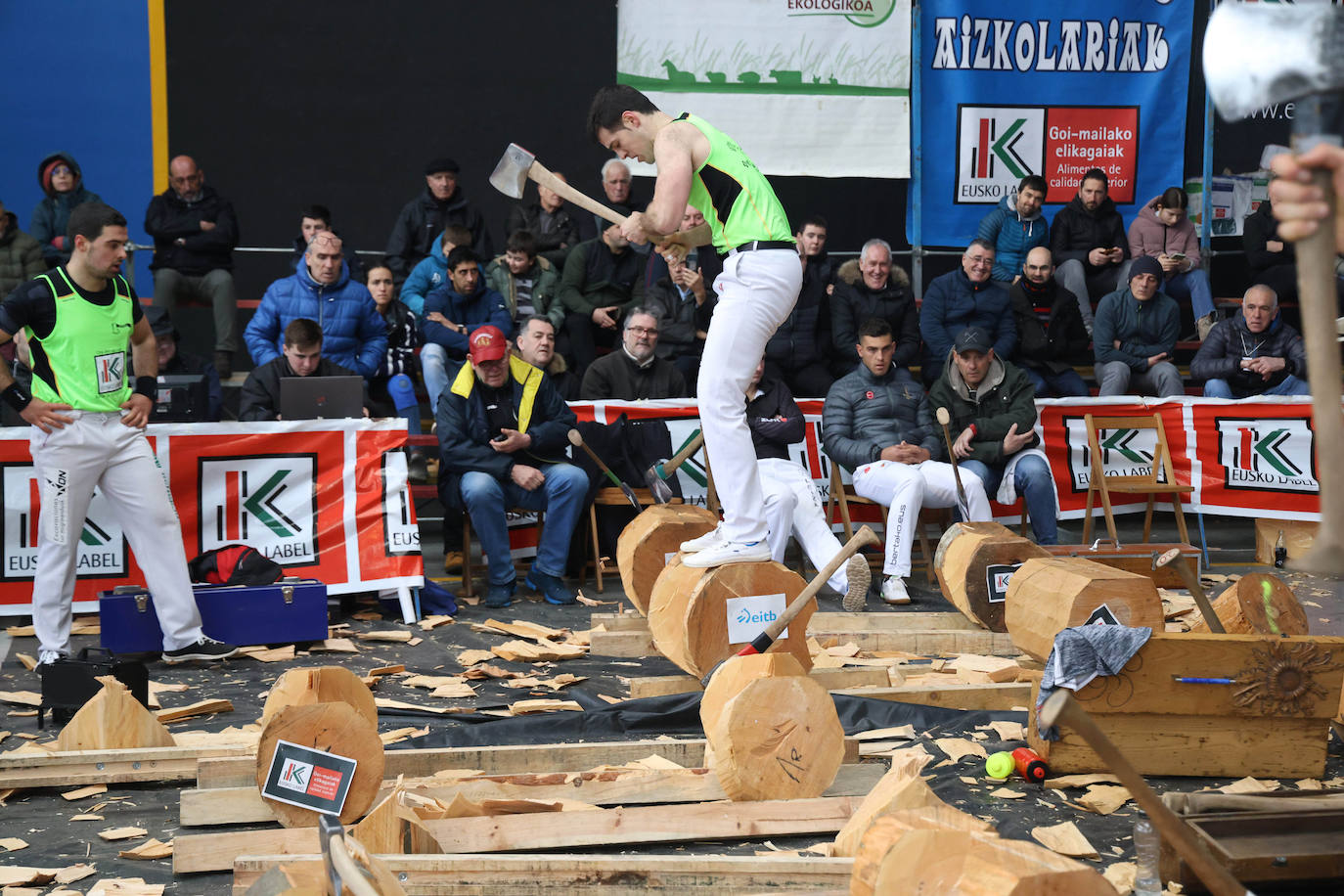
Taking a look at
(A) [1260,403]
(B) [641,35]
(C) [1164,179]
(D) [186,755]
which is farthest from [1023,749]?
(C) [1164,179]

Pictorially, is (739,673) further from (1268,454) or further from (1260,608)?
(1268,454)

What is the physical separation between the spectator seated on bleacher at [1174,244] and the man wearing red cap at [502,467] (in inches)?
215

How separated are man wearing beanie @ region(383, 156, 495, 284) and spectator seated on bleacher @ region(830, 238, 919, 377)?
9.52 ft

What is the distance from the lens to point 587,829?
13.6 ft

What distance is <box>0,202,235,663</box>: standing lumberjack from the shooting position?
655 centimetres

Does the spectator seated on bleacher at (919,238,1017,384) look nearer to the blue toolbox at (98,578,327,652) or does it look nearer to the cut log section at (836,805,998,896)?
the blue toolbox at (98,578,327,652)

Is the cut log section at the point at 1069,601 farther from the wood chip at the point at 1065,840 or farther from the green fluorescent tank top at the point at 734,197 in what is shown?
the green fluorescent tank top at the point at 734,197

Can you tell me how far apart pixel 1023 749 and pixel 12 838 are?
3.41 metres

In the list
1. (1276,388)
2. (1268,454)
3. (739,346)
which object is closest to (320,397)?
(739,346)

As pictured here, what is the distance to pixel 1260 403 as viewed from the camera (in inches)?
373

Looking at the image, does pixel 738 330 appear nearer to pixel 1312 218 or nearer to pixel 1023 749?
pixel 1023 749

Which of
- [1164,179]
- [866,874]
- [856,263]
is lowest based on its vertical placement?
[866,874]

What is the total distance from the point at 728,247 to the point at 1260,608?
260 centimetres

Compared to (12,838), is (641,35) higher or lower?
higher
